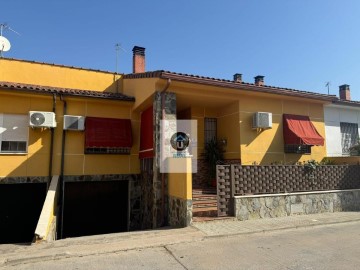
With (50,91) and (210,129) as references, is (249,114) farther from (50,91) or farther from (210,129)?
(50,91)

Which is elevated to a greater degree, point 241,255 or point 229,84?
point 229,84

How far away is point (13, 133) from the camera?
11477mm

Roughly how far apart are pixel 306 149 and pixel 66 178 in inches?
445

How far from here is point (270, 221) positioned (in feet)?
31.7

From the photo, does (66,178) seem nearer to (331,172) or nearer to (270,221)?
(270,221)

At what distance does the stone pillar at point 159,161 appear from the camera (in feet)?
34.1

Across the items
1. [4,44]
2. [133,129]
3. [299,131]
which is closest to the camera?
[299,131]

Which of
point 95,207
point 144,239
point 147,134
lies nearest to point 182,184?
point 144,239

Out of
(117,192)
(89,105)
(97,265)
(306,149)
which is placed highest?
(89,105)

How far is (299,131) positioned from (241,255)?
8.27m

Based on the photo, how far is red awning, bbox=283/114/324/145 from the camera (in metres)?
12.6

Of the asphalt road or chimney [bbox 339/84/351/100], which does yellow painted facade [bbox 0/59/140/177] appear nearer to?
the asphalt road

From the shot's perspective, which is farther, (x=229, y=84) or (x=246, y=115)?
(x=246, y=115)

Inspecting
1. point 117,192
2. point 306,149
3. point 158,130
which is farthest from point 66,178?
point 306,149
